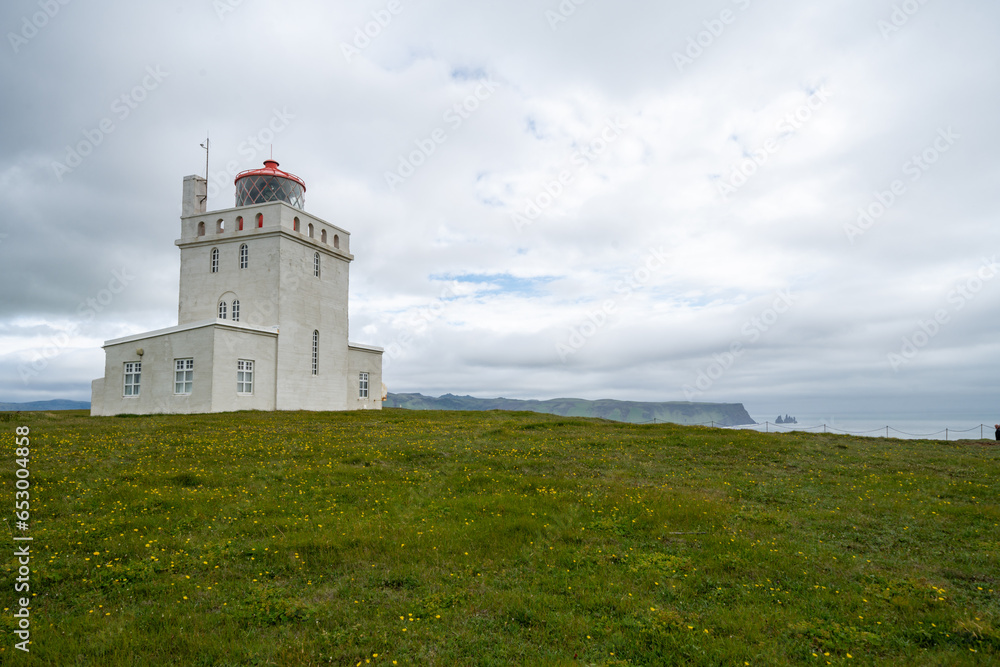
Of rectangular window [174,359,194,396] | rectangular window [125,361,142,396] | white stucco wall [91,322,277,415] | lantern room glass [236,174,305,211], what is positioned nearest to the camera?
white stucco wall [91,322,277,415]

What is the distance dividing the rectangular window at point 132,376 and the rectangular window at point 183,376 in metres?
3.26

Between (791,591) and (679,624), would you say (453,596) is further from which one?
(791,591)

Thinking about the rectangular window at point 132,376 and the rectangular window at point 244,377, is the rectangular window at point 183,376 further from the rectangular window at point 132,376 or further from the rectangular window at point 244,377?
the rectangular window at point 132,376

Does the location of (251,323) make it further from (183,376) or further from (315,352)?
(183,376)

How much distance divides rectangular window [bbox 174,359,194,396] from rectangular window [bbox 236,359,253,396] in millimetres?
2797

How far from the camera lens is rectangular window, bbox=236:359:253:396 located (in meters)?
38.5

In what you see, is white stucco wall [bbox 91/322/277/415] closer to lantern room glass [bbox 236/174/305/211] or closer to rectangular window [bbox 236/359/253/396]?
rectangular window [bbox 236/359/253/396]

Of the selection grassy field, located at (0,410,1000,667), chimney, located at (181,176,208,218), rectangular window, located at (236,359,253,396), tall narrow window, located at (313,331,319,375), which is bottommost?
grassy field, located at (0,410,1000,667)

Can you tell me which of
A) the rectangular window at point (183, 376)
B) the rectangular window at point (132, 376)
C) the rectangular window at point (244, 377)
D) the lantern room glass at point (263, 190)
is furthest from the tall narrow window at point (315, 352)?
the rectangular window at point (132, 376)

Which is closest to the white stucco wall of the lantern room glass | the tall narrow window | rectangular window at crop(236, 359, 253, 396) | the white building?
the white building

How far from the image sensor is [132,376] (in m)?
38.6

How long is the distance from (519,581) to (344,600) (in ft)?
8.62

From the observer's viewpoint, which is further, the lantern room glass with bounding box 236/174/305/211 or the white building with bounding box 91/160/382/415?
the lantern room glass with bounding box 236/174/305/211

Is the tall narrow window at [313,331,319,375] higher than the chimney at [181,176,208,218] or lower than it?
lower
